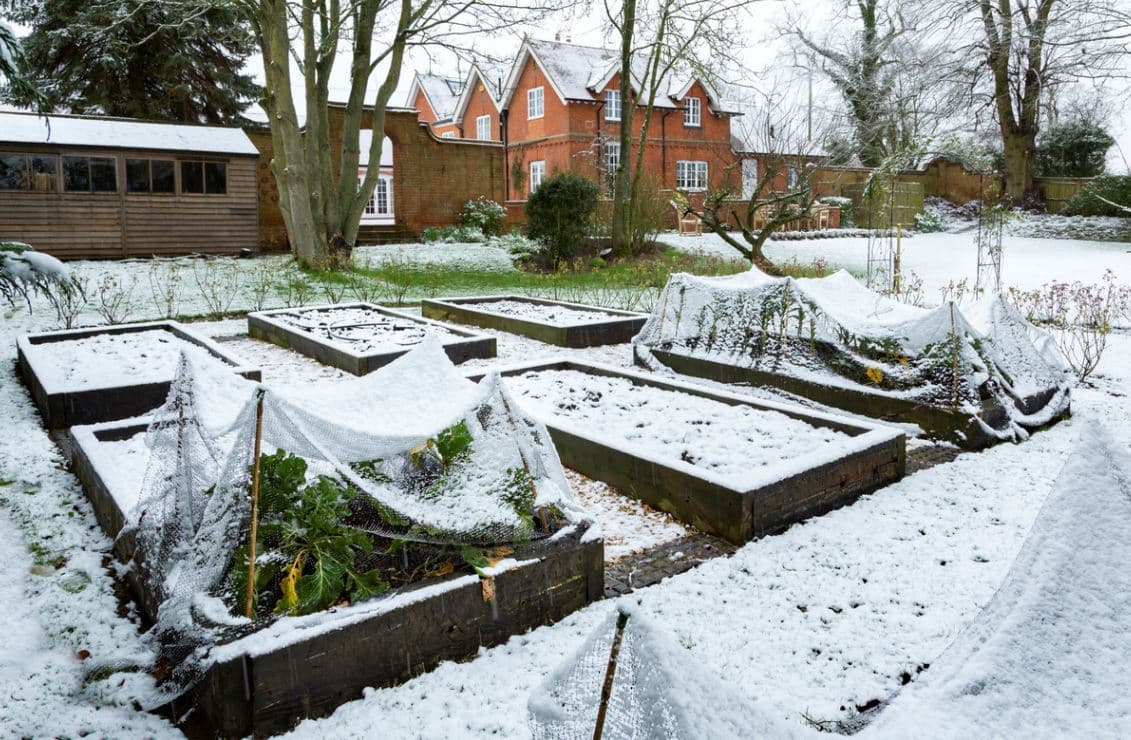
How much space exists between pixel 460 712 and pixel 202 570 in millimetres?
1064

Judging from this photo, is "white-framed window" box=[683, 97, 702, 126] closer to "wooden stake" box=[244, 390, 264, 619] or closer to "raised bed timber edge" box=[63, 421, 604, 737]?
"raised bed timber edge" box=[63, 421, 604, 737]

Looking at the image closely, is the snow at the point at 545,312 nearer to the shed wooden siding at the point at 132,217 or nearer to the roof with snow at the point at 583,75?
the shed wooden siding at the point at 132,217

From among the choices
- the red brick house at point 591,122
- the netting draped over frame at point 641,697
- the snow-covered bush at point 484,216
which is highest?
the red brick house at point 591,122

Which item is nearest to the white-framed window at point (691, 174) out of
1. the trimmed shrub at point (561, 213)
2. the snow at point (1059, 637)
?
the trimmed shrub at point (561, 213)

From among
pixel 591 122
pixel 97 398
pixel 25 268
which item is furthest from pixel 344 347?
pixel 591 122

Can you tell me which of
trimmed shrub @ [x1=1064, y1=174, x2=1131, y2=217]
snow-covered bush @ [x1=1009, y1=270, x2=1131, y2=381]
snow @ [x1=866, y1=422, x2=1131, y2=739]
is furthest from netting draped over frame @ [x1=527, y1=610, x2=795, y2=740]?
trimmed shrub @ [x1=1064, y1=174, x2=1131, y2=217]

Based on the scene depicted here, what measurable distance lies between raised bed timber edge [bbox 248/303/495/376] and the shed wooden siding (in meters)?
10.5

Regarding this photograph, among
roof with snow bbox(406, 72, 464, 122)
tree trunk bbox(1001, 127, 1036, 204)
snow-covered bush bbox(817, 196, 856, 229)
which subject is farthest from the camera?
roof with snow bbox(406, 72, 464, 122)

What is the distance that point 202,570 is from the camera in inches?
115

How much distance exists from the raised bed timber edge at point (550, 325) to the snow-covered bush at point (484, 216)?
13.1 metres

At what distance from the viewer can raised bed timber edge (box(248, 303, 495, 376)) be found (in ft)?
25.7

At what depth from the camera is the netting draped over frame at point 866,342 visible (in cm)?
607

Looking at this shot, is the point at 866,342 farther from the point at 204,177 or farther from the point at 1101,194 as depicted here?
the point at 1101,194

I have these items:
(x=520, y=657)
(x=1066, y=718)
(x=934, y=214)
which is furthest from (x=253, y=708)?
(x=934, y=214)
